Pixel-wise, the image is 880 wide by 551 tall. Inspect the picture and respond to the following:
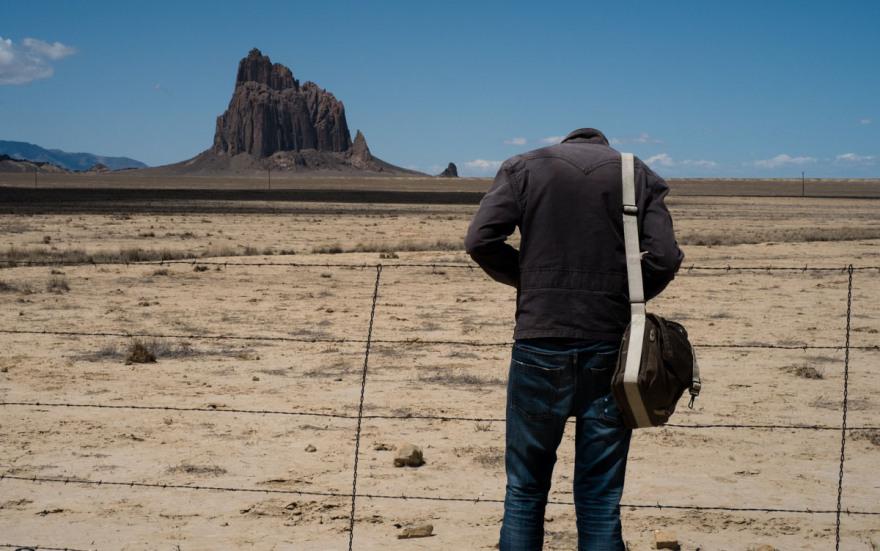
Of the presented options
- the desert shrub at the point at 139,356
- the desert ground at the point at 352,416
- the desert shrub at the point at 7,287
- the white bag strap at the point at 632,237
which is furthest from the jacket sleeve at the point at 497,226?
the desert shrub at the point at 7,287

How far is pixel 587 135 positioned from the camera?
13.7 ft

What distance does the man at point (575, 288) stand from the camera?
3.87 m

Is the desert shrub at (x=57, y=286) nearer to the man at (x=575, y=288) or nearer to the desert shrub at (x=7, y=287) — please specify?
the desert shrub at (x=7, y=287)

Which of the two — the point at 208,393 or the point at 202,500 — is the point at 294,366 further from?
the point at 202,500

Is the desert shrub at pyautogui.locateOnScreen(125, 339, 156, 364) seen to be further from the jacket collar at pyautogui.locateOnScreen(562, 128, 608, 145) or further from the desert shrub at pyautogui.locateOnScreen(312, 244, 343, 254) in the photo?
the desert shrub at pyautogui.locateOnScreen(312, 244, 343, 254)

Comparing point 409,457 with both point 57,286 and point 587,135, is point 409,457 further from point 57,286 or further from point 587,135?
point 57,286

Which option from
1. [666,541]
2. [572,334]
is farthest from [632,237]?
[666,541]

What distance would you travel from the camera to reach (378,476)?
7.81 m

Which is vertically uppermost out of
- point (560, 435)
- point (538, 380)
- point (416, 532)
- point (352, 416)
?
point (538, 380)

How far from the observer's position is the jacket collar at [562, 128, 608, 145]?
416 centimetres

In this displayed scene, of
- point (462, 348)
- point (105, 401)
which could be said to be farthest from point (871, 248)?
point (105, 401)

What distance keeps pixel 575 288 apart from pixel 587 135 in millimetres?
705

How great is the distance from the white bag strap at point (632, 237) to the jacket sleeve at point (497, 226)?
421mm

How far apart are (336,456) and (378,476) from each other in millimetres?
675
